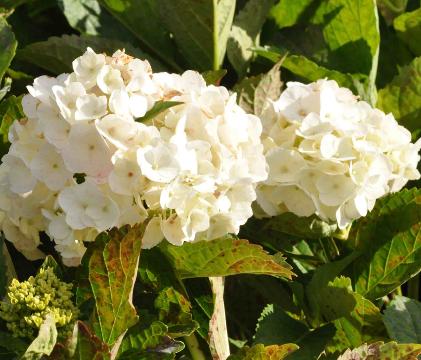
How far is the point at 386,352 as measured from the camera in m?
1.30

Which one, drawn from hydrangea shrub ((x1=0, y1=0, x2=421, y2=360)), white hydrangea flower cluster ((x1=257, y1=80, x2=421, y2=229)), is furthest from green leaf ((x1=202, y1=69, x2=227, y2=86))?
white hydrangea flower cluster ((x1=257, y1=80, x2=421, y2=229))

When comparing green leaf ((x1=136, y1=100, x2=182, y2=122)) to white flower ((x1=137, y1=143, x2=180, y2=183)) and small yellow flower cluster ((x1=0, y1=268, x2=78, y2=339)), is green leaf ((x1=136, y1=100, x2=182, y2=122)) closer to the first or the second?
white flower ((x1=137, y1=143, x2=180, y2=183))

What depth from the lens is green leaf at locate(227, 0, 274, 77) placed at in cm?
184

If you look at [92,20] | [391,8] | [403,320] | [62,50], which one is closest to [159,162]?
[403,320]

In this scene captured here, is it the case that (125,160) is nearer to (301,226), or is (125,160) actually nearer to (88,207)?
(88,207)

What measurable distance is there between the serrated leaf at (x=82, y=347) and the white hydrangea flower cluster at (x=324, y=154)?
39 cm

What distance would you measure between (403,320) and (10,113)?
67cm

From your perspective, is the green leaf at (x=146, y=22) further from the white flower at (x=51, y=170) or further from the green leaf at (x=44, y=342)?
the green leaf at (x=44, y=342)

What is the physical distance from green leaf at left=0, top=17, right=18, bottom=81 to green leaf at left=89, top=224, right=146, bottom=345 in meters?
0.47

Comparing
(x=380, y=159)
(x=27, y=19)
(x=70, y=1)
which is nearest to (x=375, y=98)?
Answer: (x=380, y=159)

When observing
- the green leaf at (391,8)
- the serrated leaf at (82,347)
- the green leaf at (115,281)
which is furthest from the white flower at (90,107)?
the green leaf at (391,8)

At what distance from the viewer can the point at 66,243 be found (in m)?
1.27

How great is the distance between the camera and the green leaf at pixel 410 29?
1887mm

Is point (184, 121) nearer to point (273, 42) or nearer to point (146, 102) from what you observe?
point (146, 102)
